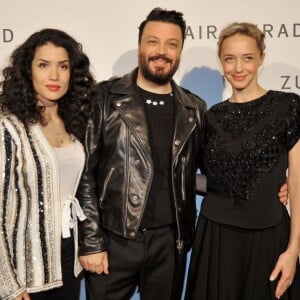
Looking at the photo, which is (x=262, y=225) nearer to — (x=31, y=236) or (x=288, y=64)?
(x=31, y=236)

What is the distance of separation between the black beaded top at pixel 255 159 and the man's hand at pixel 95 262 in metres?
0.50

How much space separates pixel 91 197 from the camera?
6.29 ft

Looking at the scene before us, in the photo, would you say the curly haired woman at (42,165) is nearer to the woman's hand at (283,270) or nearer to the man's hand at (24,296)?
the man's hand at (24,296)

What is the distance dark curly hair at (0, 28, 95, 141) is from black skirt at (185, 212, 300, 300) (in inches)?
28.2

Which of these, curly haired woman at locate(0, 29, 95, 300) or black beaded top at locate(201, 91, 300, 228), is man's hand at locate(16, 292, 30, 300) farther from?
black beaded top at locate(201, 91, 300, 228)

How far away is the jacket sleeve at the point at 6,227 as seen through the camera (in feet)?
5.04

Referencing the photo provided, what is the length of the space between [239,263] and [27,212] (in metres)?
0.87

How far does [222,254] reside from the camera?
1903mm

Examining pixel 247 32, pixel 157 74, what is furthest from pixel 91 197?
pixel 247 32

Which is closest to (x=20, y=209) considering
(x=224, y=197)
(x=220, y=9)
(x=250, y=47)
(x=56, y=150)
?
(x=56, y=150)

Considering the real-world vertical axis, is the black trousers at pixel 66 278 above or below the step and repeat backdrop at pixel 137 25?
below

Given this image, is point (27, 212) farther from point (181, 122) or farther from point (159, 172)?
point (181, 122)

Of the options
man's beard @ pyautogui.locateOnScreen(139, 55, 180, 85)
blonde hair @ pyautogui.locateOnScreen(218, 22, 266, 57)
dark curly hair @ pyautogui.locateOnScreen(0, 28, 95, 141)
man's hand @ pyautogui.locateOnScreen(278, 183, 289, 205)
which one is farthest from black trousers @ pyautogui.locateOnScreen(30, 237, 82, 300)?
blonde hair @ pyautogui.locateOnScreen(218, 22, 266, 57)

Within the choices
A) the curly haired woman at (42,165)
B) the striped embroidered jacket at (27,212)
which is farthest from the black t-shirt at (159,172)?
the striped embroidered jacket at (27,212)
